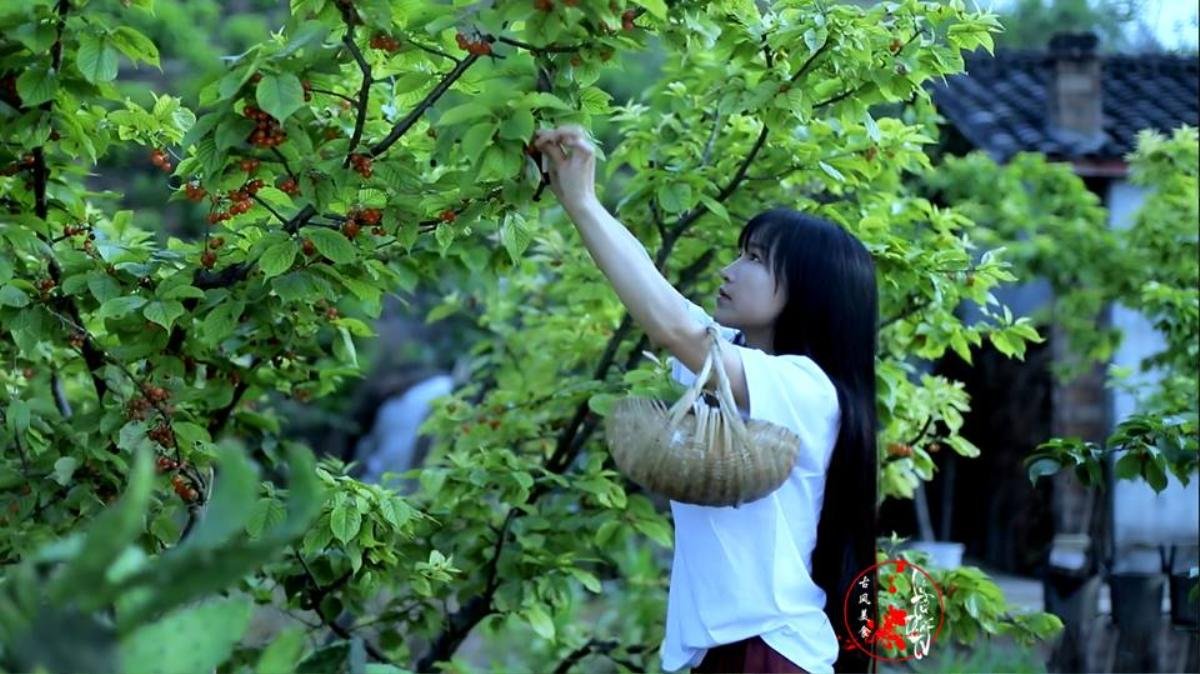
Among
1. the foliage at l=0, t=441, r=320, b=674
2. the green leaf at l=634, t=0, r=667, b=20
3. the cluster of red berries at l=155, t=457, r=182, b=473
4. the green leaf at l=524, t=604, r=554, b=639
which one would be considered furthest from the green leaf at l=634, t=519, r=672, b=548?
the foliage at l=0, t=441, r=320, b=674

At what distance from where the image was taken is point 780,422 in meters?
2.27

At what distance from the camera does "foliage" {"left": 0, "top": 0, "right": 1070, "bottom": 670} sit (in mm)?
2594

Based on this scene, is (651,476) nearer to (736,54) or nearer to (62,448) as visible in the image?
(736,54)

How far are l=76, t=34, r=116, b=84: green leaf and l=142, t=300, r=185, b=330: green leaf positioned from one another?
463mm

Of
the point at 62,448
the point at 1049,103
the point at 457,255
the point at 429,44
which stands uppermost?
the point at 1049,103

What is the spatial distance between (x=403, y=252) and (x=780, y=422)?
169cm

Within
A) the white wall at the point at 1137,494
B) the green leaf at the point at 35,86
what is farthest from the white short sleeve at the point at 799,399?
the white wall at the point at 1137,494

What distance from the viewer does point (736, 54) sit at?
3.31 meters

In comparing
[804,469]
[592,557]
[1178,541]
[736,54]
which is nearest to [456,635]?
[592,557]

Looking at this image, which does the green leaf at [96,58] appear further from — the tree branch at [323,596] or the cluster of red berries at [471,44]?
the tree branch at [323,596]

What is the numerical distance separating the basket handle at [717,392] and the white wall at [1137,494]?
6252 millimetres

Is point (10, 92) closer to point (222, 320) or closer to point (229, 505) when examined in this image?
point (222, 320)

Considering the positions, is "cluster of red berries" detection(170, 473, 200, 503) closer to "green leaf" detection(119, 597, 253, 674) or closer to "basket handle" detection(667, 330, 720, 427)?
"basket handle" detection(667, 330, 720, 427)

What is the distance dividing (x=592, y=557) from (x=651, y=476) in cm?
204
